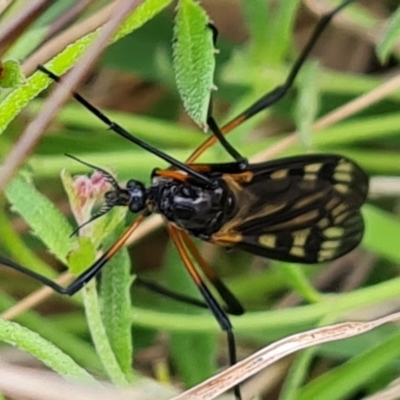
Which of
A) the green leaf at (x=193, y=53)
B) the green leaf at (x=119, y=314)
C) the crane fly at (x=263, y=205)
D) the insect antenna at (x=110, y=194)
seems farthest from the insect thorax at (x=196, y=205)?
the green leaf at (x=193, y=53)

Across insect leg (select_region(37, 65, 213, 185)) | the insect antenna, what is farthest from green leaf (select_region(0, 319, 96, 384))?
insect leg (select_region(37, 65, 213, 185))

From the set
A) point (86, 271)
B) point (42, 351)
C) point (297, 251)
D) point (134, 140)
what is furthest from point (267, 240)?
point (42, 351)

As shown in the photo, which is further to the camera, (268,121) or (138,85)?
(138,85)

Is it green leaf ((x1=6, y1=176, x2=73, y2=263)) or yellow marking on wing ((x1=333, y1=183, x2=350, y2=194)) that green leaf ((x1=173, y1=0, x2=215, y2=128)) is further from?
yellow marking on wing ((x1=333, y1=183, x2=350, y2=194))

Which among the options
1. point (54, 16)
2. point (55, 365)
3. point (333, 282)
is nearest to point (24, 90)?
point (55, 365)

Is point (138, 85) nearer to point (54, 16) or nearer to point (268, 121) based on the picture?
point (268, 121)

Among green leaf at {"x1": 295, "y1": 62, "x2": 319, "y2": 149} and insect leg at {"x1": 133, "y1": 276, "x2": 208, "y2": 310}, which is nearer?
green leaf at {"x1": 295, "y1": 62, "x2": 319, "y2": 149}
